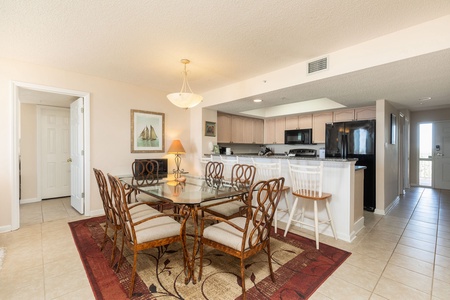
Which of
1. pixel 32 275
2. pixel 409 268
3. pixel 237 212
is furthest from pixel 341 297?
pixel 32 275

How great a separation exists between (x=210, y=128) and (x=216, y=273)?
3357 mm

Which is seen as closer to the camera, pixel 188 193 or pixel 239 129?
pixel 188 193

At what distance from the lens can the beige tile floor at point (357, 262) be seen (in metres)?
1.75

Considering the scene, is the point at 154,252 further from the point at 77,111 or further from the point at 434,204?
the point at 434,204

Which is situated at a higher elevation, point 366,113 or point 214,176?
point 366,113

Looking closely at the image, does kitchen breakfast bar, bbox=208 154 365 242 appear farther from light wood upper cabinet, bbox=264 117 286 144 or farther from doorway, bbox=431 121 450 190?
doorway, bbox=431 121 450 190

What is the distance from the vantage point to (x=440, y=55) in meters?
2.08

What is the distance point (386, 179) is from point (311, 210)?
202 cm

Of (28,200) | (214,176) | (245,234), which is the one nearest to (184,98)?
(214,176)

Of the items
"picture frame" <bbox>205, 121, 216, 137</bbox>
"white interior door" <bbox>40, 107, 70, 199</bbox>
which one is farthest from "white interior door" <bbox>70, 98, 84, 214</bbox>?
"picture frame" <bbox>205, 121, 216, 137</bbox>

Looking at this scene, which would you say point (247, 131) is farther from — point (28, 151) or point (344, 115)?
point (28, 151)

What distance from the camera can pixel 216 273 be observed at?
77.9 inches

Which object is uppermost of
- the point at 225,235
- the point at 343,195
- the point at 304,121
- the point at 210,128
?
the point at 304,121

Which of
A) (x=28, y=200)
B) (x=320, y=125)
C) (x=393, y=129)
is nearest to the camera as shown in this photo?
(x=393, y=129)
